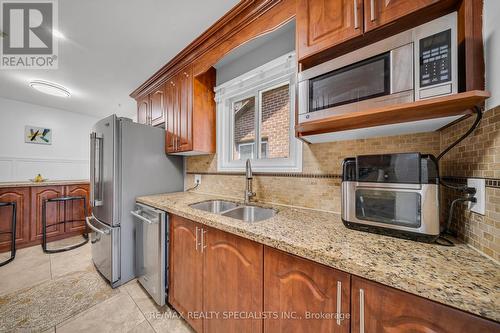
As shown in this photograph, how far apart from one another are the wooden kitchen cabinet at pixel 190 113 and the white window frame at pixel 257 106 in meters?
0.11

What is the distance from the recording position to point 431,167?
0.69m

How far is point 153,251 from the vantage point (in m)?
1.48

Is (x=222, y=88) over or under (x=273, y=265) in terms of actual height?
over

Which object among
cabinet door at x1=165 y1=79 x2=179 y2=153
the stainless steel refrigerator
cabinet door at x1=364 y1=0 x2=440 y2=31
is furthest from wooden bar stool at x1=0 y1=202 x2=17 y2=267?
cabinet door at x1=364 y1=0 x2=440 y2=31

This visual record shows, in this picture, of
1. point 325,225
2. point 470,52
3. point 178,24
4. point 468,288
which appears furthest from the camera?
point 178,24

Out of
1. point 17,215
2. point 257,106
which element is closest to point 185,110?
point 257,106

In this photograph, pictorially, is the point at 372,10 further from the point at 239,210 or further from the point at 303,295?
the point at 239,210

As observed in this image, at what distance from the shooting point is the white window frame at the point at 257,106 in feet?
4.72

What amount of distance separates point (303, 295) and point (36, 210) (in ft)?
13.1

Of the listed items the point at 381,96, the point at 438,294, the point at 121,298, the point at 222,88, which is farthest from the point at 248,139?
the point at 121,298

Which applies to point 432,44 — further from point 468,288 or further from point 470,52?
point 468,288

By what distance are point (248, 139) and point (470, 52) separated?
158cm

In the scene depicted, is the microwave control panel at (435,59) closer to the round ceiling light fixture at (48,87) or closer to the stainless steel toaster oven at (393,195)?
the stainless steel toaster oven at (393,195)

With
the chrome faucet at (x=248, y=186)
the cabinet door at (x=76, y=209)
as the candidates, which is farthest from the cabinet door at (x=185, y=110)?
the cabinet door at (x=76, y=209)
